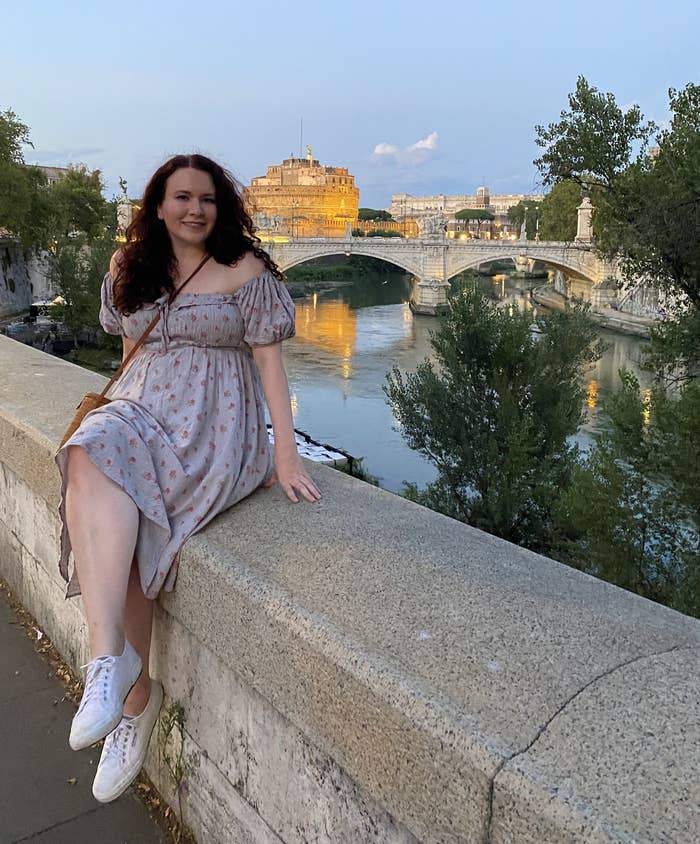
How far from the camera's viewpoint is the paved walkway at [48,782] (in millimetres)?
1204

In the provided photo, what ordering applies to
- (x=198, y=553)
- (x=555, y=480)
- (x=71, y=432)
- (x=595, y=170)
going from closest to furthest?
1. (x=198, y=553)
2. (x=71, y=432)
3. (x=595, y=170)
4. (x=555, y=480)

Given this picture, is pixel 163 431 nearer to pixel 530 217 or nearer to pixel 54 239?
Result: pixel 54 239

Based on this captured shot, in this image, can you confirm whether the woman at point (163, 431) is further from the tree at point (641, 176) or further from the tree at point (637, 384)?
the tree at point (641, 176)

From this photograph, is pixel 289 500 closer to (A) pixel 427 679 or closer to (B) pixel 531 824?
(A) pixel 427 679

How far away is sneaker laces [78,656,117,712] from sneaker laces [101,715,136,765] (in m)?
0.14

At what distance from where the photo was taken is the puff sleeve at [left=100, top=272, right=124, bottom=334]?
1.61 m

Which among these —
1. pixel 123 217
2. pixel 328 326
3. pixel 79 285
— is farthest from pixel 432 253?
pixel 123 217

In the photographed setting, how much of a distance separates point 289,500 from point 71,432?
412mm

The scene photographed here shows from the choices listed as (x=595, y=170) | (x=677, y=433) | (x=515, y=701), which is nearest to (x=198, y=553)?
(x=515, y=701)

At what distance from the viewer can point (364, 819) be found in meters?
0.87

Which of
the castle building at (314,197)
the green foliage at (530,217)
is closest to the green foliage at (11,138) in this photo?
the green foliage at (530,217)

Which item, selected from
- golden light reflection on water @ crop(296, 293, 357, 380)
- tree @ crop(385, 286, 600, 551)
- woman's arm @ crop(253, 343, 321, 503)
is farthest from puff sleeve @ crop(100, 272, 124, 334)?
golden light reflection on water @ crop(296, 293, 357, 380)

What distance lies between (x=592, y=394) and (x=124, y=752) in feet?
49.8

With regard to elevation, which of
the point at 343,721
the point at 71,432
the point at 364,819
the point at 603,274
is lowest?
the point at 603,274
